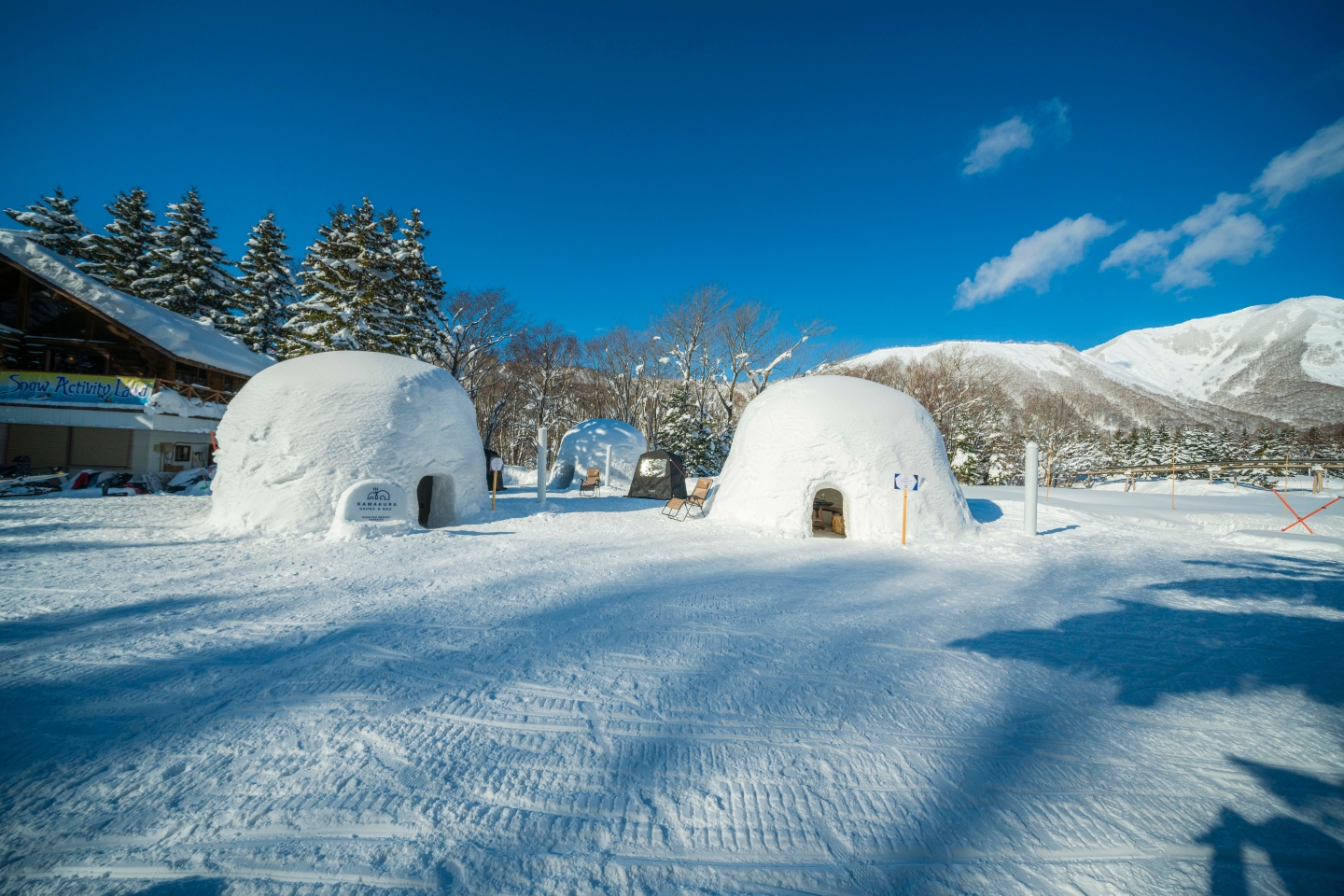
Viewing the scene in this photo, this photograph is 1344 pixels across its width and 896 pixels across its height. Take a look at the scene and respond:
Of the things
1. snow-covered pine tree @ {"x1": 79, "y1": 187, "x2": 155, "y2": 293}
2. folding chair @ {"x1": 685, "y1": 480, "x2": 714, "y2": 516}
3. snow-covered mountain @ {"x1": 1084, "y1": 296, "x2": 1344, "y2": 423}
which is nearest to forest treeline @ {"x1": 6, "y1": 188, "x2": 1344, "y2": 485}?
snow-covered pine tree @ {"x1": 79, "y1": 187, "x2": 155, "y2": 293}

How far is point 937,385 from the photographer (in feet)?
94.0

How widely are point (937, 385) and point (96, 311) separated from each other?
127 feet

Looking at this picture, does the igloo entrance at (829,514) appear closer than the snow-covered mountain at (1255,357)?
Yes

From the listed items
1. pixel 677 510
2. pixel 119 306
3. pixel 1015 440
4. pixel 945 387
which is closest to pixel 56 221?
pixel 119 306

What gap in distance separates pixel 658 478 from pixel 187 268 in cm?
2827

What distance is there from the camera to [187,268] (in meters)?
24.4

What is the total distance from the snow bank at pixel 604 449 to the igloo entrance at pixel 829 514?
9762 mm

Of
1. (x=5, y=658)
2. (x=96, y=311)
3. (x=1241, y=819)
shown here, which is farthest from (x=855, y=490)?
(x=96, y=311)

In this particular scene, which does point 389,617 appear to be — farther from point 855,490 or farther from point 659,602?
point 855,490

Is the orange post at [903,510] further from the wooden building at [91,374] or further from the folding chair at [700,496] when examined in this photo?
the wooden building at [91,374]

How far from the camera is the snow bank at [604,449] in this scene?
2034cm

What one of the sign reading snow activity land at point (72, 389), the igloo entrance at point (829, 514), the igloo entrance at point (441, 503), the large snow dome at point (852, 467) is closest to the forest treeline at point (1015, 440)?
the igloo entrance at point (829, 514)

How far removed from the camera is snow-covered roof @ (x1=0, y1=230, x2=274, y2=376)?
635 inches

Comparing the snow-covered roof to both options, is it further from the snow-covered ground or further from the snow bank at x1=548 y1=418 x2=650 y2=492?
the snow-covered ground
